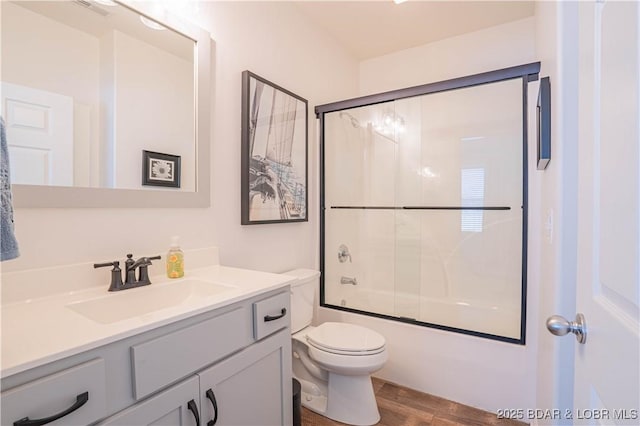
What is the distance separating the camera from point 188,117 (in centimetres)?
145

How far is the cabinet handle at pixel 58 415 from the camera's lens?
1.90 ft

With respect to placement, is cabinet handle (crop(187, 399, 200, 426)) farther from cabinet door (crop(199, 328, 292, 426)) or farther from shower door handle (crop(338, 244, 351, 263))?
shower door handle (crop(338, 244, 351, 263))

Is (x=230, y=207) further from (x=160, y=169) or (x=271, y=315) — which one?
(x=271, y=315)

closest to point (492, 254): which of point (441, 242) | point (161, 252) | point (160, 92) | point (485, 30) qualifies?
point (441, 242)

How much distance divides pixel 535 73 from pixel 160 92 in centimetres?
197

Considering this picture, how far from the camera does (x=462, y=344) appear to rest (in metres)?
1.92

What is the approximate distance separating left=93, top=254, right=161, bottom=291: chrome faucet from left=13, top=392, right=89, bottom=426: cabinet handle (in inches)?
20.3

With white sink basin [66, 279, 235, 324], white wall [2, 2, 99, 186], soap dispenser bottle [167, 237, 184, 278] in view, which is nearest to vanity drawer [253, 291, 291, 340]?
white sink basin [66, 279, 235, 324]

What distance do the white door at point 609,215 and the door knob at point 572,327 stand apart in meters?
0.02

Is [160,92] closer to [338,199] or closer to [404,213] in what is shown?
[338,199]

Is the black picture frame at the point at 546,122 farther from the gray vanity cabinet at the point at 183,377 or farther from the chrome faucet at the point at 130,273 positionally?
the chrome faucet at the point at 130,273

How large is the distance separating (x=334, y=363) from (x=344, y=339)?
0.16m

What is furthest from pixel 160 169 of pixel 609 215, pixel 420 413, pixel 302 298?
pixel 420 413

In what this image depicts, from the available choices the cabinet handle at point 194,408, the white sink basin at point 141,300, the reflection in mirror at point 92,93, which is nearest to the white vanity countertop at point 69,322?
the white sink basin at point 141,300
